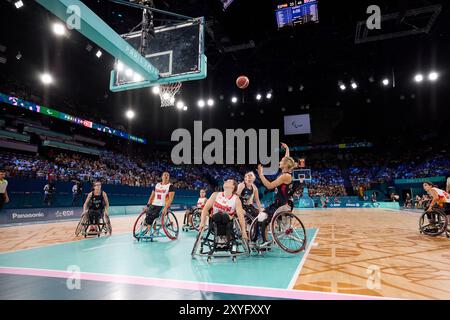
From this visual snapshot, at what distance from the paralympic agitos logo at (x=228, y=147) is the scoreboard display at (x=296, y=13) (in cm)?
1879

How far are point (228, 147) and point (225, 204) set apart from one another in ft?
91.9

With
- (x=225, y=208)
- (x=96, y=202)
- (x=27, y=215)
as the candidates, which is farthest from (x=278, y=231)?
(x=27, y=215)

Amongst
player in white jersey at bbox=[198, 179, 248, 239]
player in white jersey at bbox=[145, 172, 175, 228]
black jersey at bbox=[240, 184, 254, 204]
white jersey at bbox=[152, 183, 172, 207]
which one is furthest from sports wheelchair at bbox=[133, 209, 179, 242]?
player in white jersey at bbox=[198, 179, 248, 239]

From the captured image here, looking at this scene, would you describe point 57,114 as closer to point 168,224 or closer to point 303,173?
point 168,224

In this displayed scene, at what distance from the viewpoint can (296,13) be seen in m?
8.92

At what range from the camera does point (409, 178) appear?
25.1m

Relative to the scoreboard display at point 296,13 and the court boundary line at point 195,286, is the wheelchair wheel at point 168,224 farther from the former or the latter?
the scoreboard display at point 296,13

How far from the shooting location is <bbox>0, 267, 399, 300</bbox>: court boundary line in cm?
254

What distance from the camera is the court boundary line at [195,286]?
254cm

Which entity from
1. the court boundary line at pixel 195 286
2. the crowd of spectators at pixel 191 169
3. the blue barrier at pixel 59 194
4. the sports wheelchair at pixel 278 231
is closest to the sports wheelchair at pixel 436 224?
the sports wheelchair at pixel 278 231

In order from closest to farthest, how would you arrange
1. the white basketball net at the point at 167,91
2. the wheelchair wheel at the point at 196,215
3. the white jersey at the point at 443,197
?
the white jersey at the point at 443,197 → the wheelchair wheel at the point at 196,215 → the white basketball net at the point at 167,91

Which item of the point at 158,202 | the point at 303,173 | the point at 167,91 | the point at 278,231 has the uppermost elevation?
the point at 167,91
